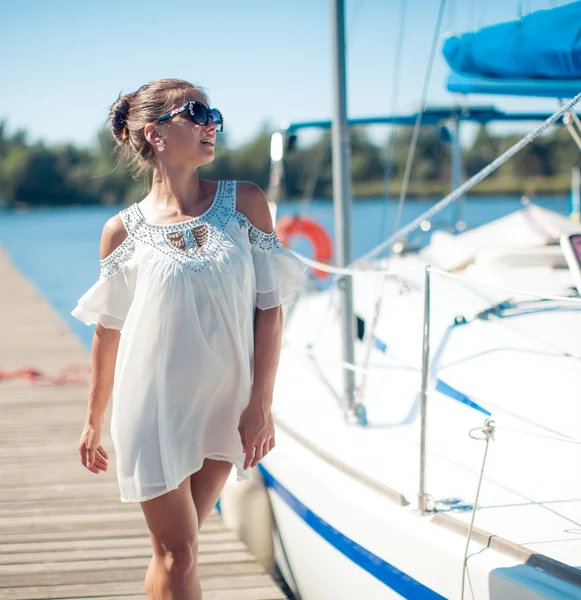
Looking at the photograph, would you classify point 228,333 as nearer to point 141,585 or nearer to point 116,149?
point 116,149

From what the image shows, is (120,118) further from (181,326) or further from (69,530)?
(69,530)

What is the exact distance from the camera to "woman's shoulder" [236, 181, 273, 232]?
2.12m

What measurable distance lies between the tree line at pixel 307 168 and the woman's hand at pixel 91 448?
14499 mm

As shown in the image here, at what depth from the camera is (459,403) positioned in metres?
3.00

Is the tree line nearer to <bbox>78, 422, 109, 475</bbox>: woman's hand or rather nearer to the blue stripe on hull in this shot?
the blue stripe on hull

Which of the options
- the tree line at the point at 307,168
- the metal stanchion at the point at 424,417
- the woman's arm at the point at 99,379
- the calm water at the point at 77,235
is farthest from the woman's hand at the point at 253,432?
the tree line at the point at 307,168

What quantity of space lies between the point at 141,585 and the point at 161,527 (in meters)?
1.36

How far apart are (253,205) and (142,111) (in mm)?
384

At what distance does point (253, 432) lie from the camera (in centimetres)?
202

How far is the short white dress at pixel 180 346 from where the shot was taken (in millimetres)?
1982

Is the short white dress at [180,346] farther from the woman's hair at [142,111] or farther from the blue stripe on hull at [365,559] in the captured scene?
the blue stripe on hull at [365,559]

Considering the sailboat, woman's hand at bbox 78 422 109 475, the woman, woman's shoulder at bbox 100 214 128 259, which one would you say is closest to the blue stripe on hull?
the sailboat

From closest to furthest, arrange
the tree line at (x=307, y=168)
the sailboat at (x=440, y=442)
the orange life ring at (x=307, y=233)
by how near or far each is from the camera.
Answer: the sailboat at (x=440, y=442) < the orange life ring at (x=307, y=233) < the tree line at (x=307, y=168)

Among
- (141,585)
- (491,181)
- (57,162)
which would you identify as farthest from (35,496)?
(57,162)
